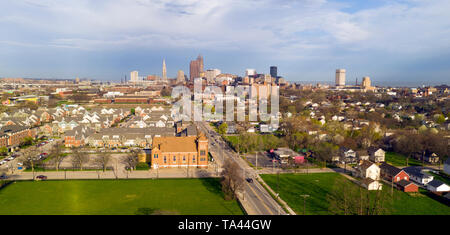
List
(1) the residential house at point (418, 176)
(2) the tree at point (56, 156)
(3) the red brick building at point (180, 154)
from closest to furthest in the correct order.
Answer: (1) the residential house at point (418, 176) < (2) the tree at point (56, 156) < (3) the red brick building at point (180, 154)

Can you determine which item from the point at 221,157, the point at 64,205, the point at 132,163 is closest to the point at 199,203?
the point at 64,205

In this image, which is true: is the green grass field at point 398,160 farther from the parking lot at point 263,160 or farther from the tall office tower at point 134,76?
the tall office tower at point 134,76

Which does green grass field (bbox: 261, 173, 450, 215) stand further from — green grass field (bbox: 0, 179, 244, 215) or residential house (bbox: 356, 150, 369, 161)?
residential house (bbox: 356, 150, 369, 161)

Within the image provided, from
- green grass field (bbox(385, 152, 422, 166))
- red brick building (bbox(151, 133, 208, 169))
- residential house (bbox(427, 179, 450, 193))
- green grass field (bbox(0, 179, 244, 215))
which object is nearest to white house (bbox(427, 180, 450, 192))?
residential house (bbox(427, 179, 450, 193))

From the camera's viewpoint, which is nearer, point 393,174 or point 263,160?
point 393,174

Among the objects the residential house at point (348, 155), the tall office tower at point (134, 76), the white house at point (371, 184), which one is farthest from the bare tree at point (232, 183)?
the tall office tower at point (134, 76)

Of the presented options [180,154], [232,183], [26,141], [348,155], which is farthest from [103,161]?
[348,155]

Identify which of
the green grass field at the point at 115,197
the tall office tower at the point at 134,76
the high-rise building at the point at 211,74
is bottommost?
the green grass field at the point at 115,197

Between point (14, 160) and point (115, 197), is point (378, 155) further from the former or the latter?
point (14, 160)
